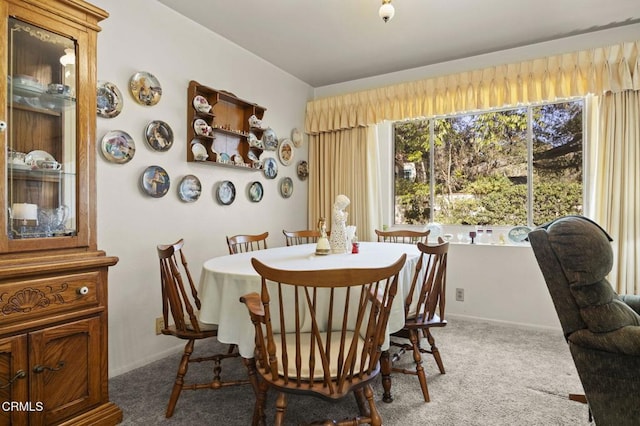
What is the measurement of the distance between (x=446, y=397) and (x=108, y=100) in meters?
2.78

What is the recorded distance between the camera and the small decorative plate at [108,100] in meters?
2.28

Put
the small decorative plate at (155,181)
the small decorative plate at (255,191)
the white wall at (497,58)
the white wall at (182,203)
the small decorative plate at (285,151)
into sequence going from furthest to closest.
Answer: the small decorative plate at (285,151) → the small decorative plate at (255,191) → the white wall at (497,58) → the small decorative plate at (155,181) → the white wall at (182,203)

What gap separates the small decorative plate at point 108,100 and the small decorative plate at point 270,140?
152cm

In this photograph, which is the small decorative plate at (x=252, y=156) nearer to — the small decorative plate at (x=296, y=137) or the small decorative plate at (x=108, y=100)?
the small decorative plate at (x=296, y=137)

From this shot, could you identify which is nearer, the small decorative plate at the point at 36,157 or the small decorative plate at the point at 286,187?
the small decorative plate at the point at 36,157

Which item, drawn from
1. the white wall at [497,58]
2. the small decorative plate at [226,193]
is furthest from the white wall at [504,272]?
the small decorative plate at [226,193]

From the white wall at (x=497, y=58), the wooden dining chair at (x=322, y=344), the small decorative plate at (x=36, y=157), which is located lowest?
the wooden dining chair at (x=322, y=344)

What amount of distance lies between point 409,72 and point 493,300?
8.36ft

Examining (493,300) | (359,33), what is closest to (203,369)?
(493,300)

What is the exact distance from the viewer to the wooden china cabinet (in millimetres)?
1488

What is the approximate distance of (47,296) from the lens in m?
1.58

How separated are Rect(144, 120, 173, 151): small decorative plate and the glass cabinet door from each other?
83cm

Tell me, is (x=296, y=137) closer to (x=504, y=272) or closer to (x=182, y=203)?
(x=182, y=203)

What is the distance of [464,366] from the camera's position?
247cm
